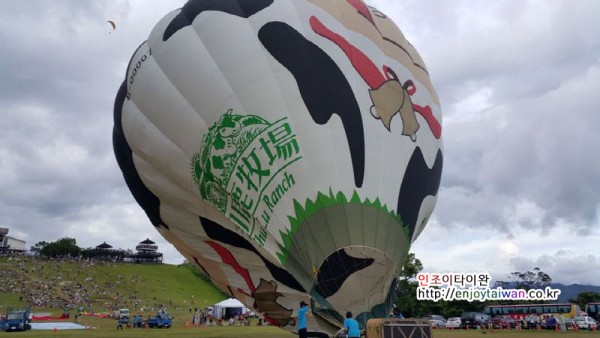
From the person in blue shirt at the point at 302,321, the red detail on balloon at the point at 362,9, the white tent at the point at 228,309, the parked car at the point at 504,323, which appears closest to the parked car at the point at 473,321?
the parked car at the point at 504,323

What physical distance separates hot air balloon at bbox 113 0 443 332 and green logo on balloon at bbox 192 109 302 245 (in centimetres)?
2

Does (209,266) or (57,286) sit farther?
(57,286)

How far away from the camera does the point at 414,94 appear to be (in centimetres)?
1207

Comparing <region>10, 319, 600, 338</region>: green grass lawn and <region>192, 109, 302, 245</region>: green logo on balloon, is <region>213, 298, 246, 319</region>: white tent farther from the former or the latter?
<region>192, 109, 302, 245</region>: green logo on balloon

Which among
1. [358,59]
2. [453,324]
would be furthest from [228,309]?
[358,59]

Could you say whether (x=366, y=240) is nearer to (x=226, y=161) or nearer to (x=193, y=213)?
(x=226, y=161)

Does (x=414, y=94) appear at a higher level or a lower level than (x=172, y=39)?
lower

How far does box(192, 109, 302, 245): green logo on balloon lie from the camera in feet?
32.8

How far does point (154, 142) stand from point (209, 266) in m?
3.06

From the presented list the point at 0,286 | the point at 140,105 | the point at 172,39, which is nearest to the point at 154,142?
the point at 140,105

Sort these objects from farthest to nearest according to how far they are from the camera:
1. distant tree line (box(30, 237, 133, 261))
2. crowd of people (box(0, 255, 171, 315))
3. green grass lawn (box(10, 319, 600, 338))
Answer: distant tree line (box(30, 237, 133, 261))
crowd of people (box(0, 255, 171, 315))
green grass lawn (box(10, 319, 600, 338))

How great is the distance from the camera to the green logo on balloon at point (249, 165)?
998cm

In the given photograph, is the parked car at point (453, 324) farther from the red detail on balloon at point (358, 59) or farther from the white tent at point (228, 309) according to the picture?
the red detail on balloon at point (358, 59)

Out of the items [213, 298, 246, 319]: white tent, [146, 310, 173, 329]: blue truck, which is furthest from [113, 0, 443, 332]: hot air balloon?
[213, 298, 246, 319]: white tent
